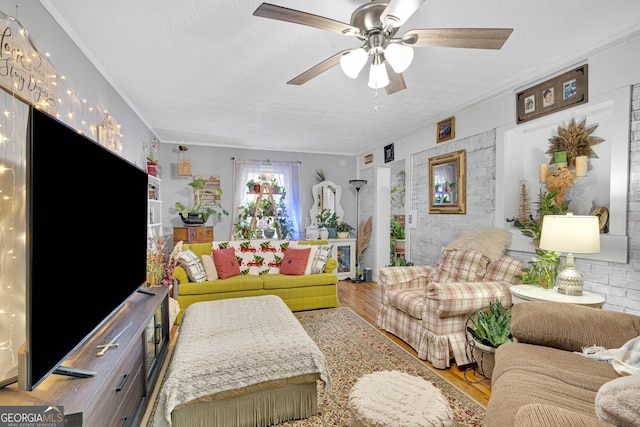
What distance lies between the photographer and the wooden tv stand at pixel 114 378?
96 cm

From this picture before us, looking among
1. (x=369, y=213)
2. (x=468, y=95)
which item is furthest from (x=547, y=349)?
(x=369, y=213)

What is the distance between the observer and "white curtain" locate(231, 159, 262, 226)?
537 cm

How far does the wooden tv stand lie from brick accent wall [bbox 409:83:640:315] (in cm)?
299

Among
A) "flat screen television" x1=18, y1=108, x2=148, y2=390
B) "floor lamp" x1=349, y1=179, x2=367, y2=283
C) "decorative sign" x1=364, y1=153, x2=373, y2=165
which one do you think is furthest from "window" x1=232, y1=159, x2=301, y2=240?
"flat screen television" x1=18, y1=108, x2=148, y2=390

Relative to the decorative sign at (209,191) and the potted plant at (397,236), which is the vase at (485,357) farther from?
the decorative sign at (209,191)

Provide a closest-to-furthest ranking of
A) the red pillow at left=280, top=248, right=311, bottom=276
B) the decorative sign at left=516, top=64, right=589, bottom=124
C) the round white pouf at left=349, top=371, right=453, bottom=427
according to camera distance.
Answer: the round white pouf at left=349, top=371, right=453, bottom=427, the decorative sign at left=516, top=64, right=589, bottom=124, the red pillow at left=280, top=248, right=311, bottom=276

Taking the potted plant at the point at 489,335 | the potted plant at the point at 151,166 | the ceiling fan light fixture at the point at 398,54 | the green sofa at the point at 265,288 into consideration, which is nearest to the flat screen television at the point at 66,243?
the ceiling fan light fixture at the point at 398,54

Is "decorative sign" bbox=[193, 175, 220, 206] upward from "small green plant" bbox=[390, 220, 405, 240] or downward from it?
upward

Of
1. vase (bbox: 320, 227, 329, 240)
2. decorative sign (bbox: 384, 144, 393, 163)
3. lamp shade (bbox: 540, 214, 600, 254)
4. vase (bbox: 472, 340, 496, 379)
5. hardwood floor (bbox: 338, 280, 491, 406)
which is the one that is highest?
decorative sign (bbox: 384, 144, 393, 163)

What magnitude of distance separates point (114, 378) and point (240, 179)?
4.33 metres

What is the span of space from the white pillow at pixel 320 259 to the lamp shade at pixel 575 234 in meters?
2.48

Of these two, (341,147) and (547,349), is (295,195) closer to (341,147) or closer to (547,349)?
(341,147)

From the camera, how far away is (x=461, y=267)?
2.96 m

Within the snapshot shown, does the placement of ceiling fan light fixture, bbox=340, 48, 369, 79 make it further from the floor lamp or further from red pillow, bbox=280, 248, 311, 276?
the floor lamp
